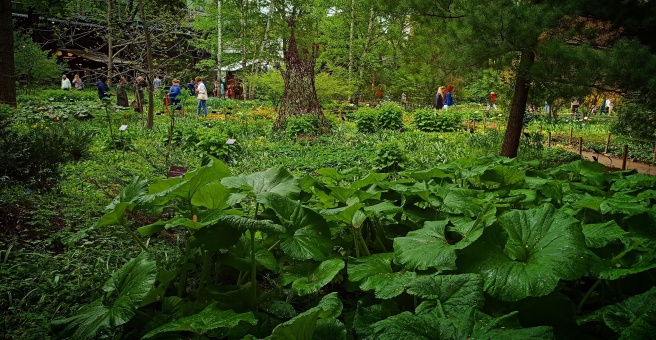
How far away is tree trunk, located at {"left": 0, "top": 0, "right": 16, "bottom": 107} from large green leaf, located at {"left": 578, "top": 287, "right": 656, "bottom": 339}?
12.6 meters

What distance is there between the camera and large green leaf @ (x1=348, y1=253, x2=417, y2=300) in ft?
4.77

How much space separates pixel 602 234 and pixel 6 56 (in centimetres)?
1296

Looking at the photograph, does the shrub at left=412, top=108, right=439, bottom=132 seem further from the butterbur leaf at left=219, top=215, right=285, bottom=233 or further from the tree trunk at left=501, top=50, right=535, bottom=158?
the butterbur leaf at left=219, top=215, right=285, bottom=233

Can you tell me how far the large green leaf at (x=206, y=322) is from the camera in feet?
4.48

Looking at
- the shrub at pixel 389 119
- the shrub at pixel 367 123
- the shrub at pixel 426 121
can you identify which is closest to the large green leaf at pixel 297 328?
the shrub at pixel 367 123

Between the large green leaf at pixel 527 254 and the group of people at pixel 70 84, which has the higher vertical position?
the group of people at pixel 70 84

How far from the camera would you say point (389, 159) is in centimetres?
659

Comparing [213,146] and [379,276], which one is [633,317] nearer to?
[379,276]

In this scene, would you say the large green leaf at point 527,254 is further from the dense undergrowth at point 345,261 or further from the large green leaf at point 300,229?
the large green leaf at point 300,229

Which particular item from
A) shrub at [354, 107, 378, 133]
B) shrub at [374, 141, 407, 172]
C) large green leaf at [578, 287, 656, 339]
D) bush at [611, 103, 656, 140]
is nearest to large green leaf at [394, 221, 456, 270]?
large green leaf at [578, 287, 656, 339]

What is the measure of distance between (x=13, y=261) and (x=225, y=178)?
166cm

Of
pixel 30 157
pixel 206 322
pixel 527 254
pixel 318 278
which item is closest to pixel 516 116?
pixel 527 254

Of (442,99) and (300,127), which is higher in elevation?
(442,99)

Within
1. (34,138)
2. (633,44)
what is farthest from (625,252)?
(34,138)
